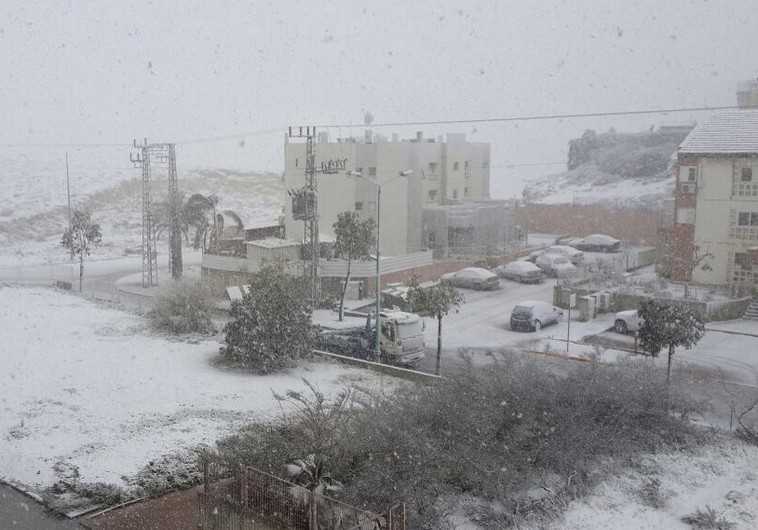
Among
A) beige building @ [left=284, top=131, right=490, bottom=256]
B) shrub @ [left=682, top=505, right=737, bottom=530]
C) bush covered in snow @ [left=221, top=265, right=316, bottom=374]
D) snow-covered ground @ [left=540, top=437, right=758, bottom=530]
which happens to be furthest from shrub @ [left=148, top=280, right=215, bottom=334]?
shrub @ [left=682, top=505, right=737, bottom=530]

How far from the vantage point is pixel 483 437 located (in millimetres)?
8859

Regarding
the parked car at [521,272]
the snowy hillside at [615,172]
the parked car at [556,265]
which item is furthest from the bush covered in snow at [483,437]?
the snowy hillside at [615,172]

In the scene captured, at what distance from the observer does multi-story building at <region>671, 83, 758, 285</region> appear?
61.5 feet

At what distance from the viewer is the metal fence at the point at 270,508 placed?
7035mm

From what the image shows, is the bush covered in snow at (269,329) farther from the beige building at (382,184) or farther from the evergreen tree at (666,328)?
the beige building at (382,184)

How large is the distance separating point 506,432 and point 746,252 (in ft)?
41.0

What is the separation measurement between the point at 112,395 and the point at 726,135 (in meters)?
16.9

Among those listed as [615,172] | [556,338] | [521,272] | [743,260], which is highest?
[615,172]

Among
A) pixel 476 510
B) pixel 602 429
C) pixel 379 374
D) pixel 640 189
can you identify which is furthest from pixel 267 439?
pixel 640 189

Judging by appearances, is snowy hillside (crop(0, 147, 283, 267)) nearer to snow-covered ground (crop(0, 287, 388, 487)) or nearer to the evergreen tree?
snow-covered ground (crop(0, 287, 388, 487))

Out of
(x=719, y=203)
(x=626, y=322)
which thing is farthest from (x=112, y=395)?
(x=719, y=203)

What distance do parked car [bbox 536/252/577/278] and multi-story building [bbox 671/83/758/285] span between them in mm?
4153

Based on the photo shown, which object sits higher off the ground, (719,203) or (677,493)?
(719,203)

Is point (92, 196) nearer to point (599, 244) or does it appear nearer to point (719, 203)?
point (599, 244)
